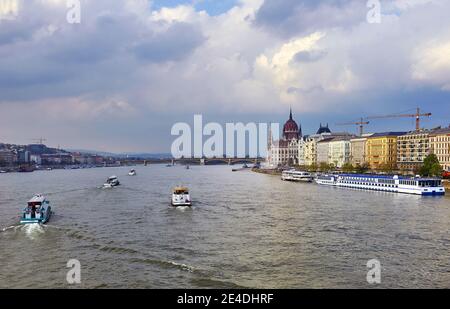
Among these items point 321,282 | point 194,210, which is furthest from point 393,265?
point 194,210

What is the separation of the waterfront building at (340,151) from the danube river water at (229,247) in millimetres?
68458

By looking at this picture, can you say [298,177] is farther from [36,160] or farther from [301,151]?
[36,160]

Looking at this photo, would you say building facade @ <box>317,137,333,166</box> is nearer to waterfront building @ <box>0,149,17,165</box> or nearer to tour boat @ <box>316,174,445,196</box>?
tour boat @ <box>316,174,445,196</box>

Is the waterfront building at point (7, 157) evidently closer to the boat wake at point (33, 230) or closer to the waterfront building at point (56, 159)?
the waterfront building at point (56, 159)

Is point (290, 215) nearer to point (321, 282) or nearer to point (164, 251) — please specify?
point (164, 251)

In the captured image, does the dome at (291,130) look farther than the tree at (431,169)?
Yes

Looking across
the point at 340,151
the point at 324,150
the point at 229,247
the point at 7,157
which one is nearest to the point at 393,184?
the point at 229,247

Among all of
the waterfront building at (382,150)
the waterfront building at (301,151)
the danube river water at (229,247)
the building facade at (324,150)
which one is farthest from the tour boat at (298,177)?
the waterfront building at (301,151)

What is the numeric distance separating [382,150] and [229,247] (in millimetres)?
71729

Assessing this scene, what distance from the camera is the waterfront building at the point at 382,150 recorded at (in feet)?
267

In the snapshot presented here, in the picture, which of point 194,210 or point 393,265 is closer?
point 393,265

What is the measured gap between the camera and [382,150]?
83.4 meters
